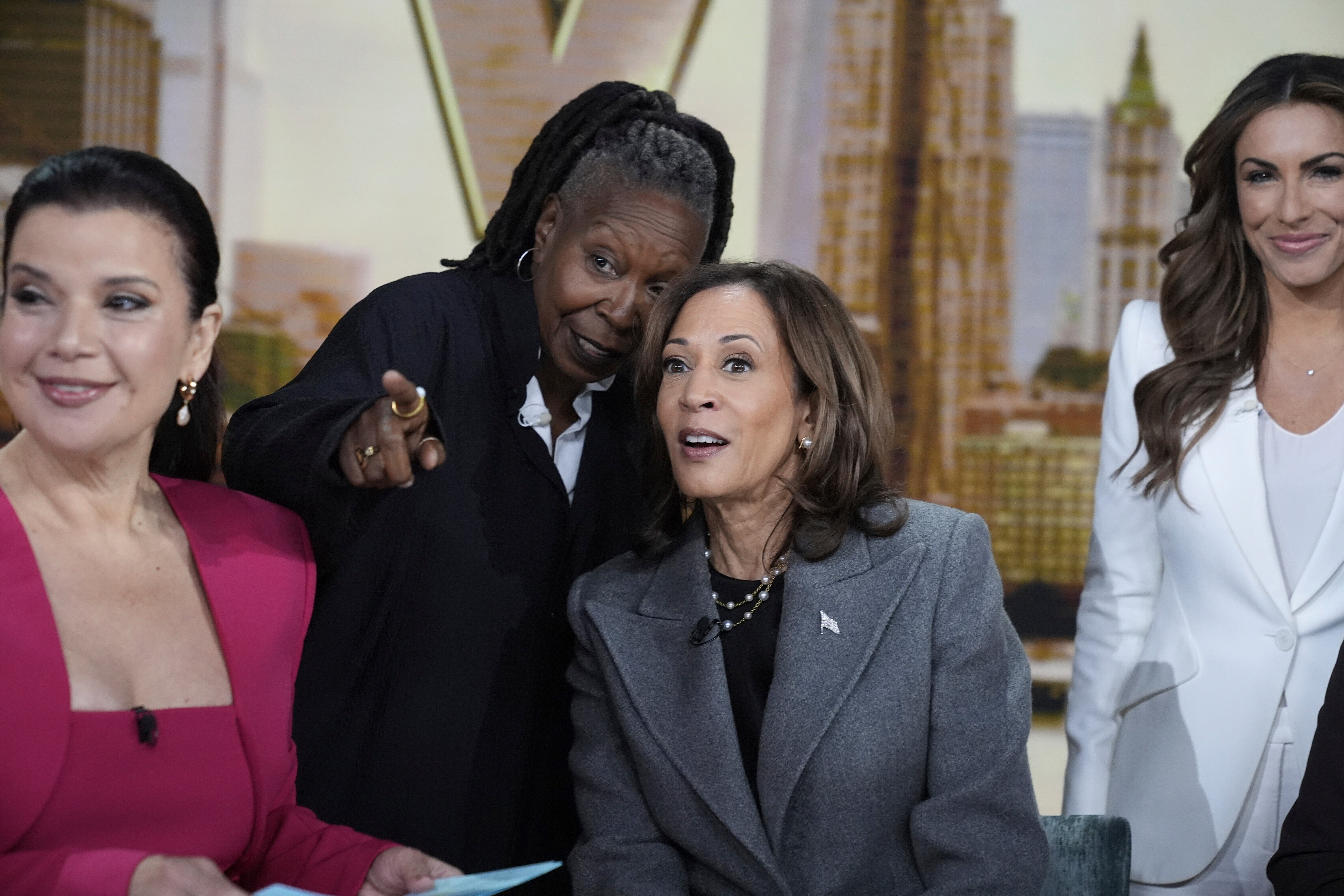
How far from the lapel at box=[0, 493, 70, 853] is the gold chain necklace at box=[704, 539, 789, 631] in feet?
3.69

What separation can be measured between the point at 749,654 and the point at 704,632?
0.30 ft

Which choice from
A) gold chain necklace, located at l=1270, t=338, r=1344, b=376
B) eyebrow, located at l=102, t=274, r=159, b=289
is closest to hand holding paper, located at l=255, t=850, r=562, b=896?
eyebrow, located at l=102, t=274, r=159, b=289

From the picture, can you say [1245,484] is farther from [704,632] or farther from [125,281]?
[125,281]

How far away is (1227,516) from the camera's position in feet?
8.39

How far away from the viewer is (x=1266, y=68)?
270cm

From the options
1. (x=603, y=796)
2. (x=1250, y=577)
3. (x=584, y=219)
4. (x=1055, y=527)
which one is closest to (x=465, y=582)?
(x=603, y=796)

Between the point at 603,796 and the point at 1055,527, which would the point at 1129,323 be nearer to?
the point at 603,796

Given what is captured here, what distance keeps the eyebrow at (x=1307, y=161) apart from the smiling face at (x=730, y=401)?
3.55ft

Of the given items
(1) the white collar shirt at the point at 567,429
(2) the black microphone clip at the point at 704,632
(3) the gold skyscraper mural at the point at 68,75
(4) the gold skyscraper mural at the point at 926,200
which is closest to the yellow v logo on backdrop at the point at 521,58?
(4) the gold skyscraper mural at the point at 926,200

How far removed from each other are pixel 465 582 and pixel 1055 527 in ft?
11.6

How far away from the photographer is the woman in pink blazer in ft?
5.16

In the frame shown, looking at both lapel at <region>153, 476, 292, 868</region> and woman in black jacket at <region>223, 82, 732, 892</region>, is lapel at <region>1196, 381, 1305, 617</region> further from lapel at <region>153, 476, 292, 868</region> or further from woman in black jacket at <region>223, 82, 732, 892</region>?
lapel at <region>153, 476, 292, 868</region>

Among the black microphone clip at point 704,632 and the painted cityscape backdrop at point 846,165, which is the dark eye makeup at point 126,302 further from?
the painted cityscape backdrop at point 846,165

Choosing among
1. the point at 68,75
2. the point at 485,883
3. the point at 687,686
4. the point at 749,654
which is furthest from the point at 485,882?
the point at 68,75
